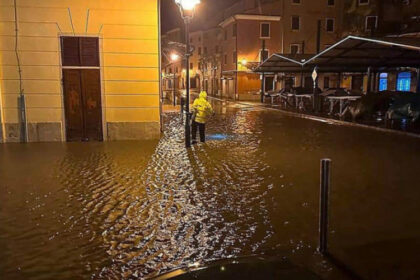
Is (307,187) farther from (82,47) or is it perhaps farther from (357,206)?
(82,47)

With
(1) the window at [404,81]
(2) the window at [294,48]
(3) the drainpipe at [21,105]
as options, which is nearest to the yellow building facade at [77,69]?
(3) the drainpipe at [21,105]

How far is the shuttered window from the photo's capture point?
11969mm

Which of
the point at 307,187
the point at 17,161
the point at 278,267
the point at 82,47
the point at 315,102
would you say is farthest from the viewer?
the point at 315,102

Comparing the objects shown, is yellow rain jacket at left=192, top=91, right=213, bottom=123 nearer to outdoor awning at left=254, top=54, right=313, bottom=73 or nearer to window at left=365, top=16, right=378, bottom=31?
outdoor awning at left=254, top=54, right=313, bottom=73

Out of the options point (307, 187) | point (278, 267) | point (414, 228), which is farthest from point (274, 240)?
point (307, 187)

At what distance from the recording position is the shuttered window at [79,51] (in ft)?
39.3

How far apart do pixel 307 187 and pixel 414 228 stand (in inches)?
88.9

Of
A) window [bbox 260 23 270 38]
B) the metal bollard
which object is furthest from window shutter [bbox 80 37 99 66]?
window [bbox 260 23 270 38]

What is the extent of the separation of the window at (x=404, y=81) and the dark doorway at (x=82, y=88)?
30.3 m

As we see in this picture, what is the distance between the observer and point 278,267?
3.94 meters

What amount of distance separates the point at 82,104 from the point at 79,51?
1.66 m

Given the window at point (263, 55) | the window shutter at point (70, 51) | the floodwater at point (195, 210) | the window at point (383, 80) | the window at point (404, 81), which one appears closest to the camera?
the floodwater at point (195, 210)

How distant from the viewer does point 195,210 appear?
599cm

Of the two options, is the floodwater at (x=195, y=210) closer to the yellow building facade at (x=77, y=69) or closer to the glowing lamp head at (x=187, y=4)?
→ the yellow building facade at (x=77, y=69)
